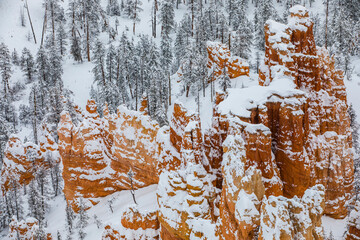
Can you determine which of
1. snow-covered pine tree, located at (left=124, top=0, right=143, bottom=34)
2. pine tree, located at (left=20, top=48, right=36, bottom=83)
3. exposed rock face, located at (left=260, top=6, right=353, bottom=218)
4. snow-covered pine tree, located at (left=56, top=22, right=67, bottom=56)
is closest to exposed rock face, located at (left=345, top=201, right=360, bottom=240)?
exposed rock face, located at (left=260, top=6, right=353, bottom=218)

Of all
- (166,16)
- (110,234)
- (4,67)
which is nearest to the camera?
(110,234)

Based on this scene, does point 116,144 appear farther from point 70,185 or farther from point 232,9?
point 232,9

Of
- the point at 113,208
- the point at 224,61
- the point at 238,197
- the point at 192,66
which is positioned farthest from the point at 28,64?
the point at 238,197

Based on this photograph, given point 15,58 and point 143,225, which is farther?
point 15,58

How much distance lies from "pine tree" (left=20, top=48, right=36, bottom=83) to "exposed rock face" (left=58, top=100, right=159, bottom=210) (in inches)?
1561

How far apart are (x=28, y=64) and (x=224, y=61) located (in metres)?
41.3

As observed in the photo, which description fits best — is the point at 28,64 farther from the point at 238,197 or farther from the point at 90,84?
the point at 238,197

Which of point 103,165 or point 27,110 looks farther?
point 27,110

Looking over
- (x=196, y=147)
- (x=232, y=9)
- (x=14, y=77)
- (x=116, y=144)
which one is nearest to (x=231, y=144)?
(x=196, y=147)

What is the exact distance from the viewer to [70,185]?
3005 cm

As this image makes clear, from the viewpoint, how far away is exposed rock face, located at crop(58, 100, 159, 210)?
28.3 m

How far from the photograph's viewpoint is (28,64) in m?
62.5

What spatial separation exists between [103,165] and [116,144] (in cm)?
266

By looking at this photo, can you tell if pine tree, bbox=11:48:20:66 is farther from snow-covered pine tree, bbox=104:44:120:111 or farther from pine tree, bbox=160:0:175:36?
pine tree, bbox=160:0:175:36
